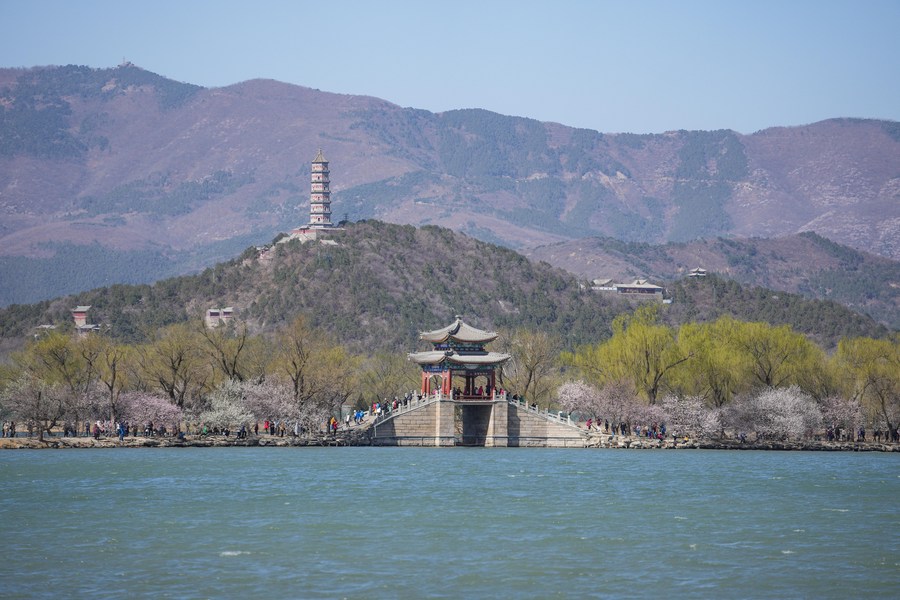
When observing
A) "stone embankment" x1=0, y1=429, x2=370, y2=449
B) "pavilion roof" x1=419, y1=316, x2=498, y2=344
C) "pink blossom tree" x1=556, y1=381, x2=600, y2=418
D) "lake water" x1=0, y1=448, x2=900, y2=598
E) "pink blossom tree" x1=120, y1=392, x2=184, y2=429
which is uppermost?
"pavilion roof" x1=419, y1=316, x2=498, y2=344

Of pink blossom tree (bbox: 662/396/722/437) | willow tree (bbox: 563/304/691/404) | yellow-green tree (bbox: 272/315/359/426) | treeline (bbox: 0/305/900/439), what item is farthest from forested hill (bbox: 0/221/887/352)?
pink blossom tree (bbox: 662/396/722/437)

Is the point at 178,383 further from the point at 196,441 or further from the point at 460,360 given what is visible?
the point at 460,360

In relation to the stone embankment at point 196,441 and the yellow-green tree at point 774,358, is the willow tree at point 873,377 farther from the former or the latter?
the stone embankment at point 196,441

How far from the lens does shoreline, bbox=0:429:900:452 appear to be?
3489 inches

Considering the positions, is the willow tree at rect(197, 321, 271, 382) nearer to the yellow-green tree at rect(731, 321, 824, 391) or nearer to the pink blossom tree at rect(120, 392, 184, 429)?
the pink blossom tree at rect(120, 392, 184, 429)

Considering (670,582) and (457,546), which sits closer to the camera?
(670,582)

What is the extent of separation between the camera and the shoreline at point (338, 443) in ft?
291

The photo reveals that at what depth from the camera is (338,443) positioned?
93.8 m

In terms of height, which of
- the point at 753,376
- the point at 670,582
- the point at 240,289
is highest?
the point at 240,289

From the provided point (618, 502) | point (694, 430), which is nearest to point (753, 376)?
point (694, 430)

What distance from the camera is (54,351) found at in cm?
9494

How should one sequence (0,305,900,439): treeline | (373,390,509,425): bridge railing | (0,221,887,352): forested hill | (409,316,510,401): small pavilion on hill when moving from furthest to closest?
(0,221,887,352): forested hill → (409,316,510,401): small pavilion on hill → (373,390,509,425): bridge railing → (0,305,900,439): treeline

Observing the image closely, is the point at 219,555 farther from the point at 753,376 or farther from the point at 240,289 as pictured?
the point at 240,289

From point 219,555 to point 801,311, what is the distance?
157 m
